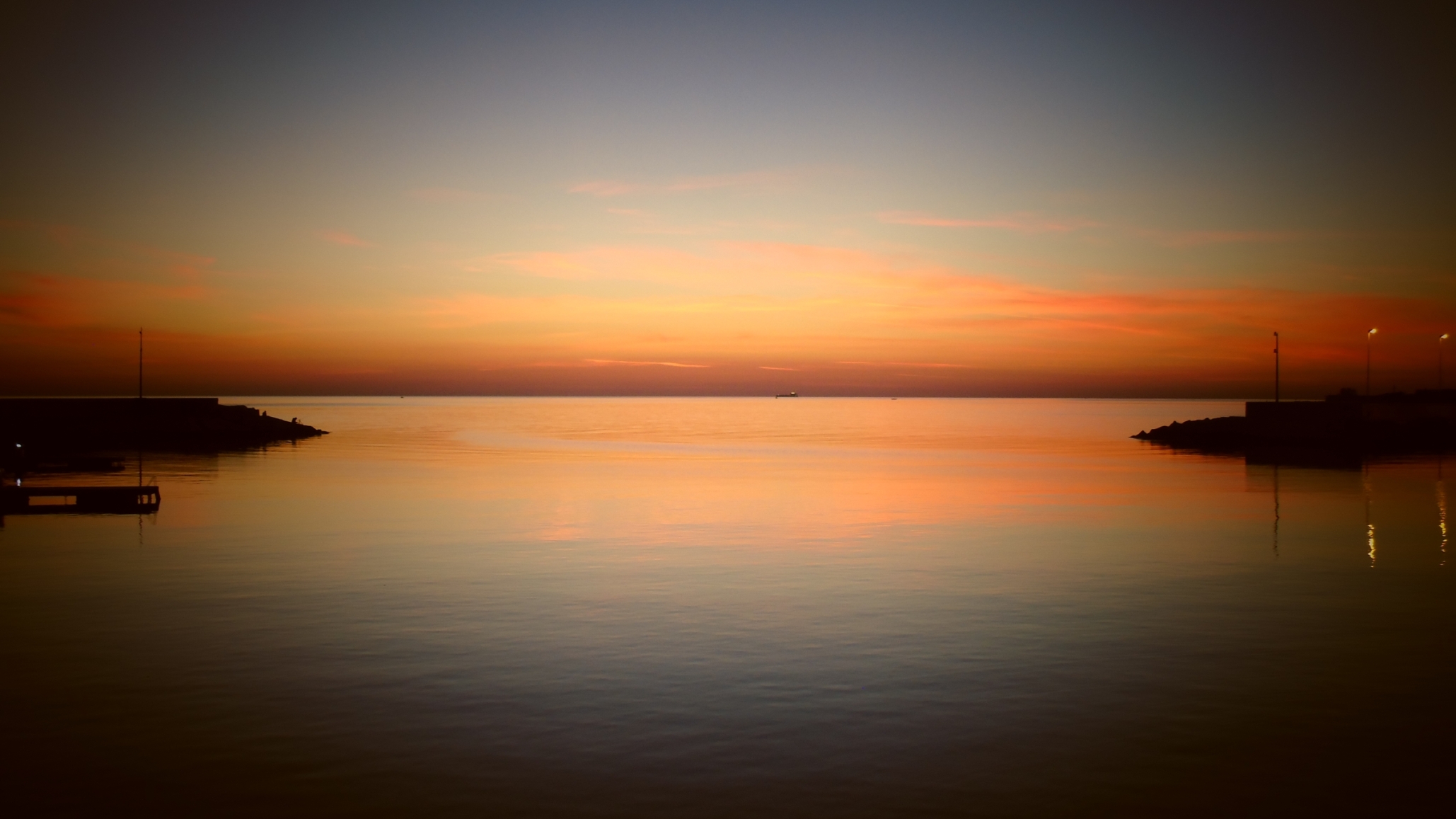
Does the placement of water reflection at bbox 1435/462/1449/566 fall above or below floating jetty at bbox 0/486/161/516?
below

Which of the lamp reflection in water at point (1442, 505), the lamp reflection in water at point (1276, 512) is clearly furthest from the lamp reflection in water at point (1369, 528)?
the lamp reflection in water at point (1276, 512)

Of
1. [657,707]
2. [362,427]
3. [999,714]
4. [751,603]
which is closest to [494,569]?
[751,603]

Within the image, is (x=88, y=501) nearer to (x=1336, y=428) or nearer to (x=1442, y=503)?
A: (x=1442, y=503)

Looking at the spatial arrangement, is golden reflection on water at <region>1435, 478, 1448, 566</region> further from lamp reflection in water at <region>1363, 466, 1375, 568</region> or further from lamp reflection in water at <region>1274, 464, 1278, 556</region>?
lamp reflection in water at <region>1274, 464, 1278, 556</region>

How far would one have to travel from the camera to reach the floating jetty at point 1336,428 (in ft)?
290

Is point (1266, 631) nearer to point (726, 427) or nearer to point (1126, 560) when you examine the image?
point (1126, 560)

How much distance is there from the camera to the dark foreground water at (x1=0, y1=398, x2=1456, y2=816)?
1138 centimetres

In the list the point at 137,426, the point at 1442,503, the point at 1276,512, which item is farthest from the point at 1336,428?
the point at 137,426

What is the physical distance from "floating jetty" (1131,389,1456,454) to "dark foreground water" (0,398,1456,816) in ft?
187

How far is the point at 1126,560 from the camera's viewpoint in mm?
27562

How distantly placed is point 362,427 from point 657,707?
131996mm

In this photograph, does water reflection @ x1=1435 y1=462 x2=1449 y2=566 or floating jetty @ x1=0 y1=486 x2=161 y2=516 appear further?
floating jetty @ x1=0 y1=486 x2=161 y2=516

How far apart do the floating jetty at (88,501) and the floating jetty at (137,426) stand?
4958cm

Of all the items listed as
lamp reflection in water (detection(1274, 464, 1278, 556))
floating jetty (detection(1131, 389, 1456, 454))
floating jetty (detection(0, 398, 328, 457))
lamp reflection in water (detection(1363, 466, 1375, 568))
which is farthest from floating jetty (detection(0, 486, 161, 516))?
floating jetty (detection(1131, 389, 1456, 454))
